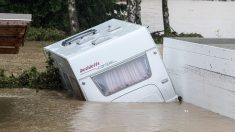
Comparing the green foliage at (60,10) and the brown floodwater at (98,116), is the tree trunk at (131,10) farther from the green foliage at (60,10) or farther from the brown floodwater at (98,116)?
the brown floodwater at (98,116)

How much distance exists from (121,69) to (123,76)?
0.14m

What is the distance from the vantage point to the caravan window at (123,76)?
1219cm

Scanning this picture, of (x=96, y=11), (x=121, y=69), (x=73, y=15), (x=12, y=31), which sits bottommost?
(x=96, y=11)

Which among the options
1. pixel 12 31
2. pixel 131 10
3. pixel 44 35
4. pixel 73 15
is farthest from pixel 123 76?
pixel 44 35

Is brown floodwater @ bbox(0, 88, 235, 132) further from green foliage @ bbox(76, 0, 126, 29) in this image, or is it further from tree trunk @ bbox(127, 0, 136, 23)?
green foliage @ bbox(76, 0, 126, 29)

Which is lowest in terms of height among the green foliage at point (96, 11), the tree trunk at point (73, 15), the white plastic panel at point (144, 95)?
the green foliage at point (96, 11)

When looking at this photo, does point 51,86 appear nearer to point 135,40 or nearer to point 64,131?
point 135,40

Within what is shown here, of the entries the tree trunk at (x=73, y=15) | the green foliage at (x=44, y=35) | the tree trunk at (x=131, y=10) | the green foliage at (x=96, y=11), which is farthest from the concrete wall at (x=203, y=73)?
the green foliage at (x=96, y=11)

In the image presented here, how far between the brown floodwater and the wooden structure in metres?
1.27

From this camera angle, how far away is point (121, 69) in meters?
12.2

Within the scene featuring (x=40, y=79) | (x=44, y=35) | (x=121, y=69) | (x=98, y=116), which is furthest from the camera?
(x=44, y=35)

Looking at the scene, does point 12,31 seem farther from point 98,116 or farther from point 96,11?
point 96,11

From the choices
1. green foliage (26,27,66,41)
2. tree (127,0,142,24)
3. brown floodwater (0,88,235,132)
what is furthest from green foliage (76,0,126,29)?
brown floodwater (0,88,235,132)

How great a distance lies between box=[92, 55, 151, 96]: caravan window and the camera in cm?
1219
